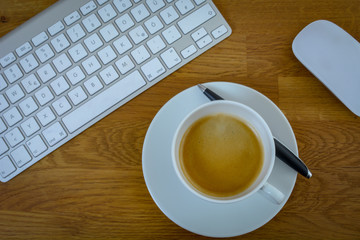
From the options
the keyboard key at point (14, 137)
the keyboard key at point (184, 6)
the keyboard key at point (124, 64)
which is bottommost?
the keyboard key at point (14, 137)

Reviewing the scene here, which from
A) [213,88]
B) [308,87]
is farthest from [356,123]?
[213,88]

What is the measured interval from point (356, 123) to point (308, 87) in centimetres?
12

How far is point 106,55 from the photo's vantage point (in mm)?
663

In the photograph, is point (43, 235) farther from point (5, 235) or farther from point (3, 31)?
point (3, 31)

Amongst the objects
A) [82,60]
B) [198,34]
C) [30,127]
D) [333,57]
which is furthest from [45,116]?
[333,57]

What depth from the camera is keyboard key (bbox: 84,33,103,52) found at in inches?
26.1

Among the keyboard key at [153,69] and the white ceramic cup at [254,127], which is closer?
the white ceramic cup at [254,127]

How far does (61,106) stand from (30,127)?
76 millimetres

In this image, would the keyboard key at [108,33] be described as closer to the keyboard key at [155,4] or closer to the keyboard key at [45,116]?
the keyboard key at [155,4]

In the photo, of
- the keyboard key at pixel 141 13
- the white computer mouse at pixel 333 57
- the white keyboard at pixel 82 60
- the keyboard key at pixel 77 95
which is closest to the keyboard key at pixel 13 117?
the white keyboard at pixel 82 60

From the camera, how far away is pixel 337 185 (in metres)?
0.65

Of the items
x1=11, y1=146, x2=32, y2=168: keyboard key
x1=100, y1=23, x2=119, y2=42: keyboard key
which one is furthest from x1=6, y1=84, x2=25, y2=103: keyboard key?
x1=100, y1=23, x2=119, y2=42: keyboard key

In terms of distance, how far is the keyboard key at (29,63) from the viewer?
0.66 m

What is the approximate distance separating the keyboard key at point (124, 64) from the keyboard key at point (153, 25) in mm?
78
